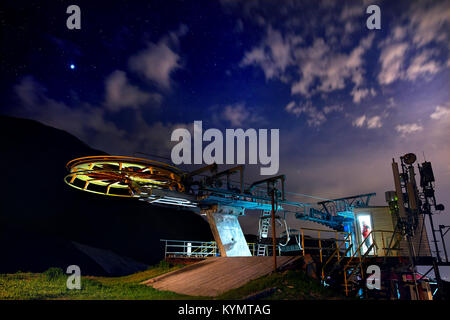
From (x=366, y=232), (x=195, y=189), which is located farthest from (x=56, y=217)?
(x=366, y=232)

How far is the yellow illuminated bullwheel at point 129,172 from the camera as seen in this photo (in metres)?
14.7

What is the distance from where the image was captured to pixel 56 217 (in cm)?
4416

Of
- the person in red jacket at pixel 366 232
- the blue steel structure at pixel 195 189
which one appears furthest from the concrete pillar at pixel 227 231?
the person in red jacket at pixel 366 232

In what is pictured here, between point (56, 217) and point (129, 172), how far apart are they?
3673cm

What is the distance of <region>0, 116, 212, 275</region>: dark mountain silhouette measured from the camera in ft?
108

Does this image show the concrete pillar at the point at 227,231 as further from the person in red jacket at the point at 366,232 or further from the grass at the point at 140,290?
the person in red jacket at the point at 366,232

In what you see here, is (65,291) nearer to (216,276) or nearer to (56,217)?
(216,276)

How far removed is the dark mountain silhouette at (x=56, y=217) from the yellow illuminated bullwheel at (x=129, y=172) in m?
21.2

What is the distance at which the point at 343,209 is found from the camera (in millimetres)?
28453
